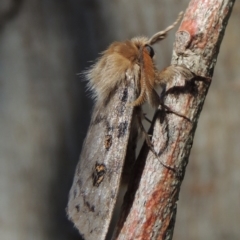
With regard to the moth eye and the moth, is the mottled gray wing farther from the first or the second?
the moth eye

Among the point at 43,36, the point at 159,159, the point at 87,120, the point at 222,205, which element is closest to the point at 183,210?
the point at 222,205

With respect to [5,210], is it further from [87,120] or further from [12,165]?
[87,120]

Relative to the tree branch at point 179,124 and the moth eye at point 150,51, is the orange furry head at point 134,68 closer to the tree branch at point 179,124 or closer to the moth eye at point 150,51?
the moth eye at point 150,51

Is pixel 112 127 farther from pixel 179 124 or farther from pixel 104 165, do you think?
pixel 179 124

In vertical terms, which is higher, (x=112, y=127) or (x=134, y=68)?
(x=134, y=68)

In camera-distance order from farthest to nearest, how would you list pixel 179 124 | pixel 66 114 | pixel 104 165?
pixel 66 114
pixel 104 165
pixel 179 124

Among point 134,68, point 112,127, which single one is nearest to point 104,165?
point 112,127
